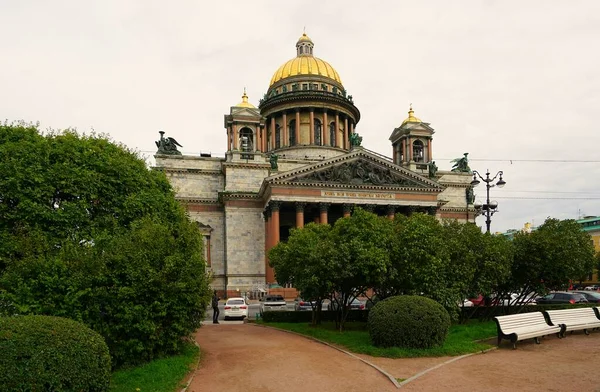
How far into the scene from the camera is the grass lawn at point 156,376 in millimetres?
11180

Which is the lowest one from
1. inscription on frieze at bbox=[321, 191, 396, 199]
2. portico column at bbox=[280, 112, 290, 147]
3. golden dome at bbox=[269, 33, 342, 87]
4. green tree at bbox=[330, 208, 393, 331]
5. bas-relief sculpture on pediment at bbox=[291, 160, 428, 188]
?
green tree at bbox=[330, 208, 393, 331]

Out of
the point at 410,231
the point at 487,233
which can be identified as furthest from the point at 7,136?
the point at 487,233

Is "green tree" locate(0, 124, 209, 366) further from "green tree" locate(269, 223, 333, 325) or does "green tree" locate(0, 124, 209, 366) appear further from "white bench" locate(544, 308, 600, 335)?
"white bench" locate(544, 308, 600, 335)

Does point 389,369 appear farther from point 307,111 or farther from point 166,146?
point 307,111

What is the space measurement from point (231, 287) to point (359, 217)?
28.0 metres

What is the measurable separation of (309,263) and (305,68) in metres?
48.9

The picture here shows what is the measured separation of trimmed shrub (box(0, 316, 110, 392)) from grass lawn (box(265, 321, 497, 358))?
8606mm

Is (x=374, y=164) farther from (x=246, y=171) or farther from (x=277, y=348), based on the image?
(x=277, y=348)

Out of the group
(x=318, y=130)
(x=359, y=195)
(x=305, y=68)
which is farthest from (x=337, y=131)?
(x=359, y=195)

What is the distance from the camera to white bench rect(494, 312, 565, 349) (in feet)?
52.1

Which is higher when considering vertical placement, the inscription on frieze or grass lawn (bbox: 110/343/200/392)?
the inscription on frieze

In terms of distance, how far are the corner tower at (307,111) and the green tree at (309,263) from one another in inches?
1385

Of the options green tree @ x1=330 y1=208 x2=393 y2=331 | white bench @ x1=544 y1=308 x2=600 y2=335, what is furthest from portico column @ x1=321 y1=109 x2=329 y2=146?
white bench @ x1=544 y1=308 x2=600 y2=335

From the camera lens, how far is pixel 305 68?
64688 mm
